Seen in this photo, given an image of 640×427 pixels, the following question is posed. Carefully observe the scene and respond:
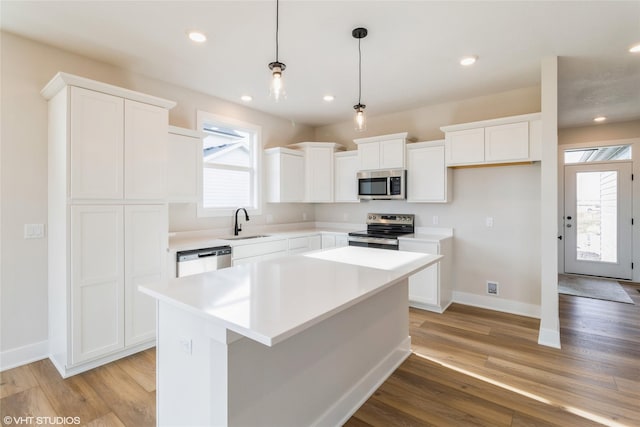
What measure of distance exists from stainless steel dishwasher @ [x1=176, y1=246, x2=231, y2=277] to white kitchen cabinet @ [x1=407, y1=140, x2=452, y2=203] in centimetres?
252

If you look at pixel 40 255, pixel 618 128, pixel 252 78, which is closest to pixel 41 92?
pixel 40 255

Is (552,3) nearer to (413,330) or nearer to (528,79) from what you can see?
(528,79)

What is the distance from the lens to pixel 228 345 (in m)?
1.31

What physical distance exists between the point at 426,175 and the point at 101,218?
11.9 ft

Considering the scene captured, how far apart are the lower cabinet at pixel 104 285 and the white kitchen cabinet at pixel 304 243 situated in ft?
5.87

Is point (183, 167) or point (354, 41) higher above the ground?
point (354, 41)

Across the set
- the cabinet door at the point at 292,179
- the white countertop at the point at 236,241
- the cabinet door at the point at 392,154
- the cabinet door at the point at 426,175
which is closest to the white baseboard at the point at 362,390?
the white countertop at the point at 236,241

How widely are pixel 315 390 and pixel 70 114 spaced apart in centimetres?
266

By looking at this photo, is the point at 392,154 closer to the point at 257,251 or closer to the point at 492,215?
the point at 492,215

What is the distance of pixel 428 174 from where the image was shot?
13.6 feet

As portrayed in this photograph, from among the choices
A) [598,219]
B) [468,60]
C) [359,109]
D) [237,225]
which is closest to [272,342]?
[359,109]

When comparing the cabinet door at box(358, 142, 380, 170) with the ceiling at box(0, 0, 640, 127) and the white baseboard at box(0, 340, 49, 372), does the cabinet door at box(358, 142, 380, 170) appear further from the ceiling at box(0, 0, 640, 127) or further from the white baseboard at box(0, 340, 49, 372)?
the white baseboard at box(0, 340, 49, 372)

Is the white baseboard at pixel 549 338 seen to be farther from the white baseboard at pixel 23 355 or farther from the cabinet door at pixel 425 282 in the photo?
the white baseboard at pixel 23 355

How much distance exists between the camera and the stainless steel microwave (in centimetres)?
425
